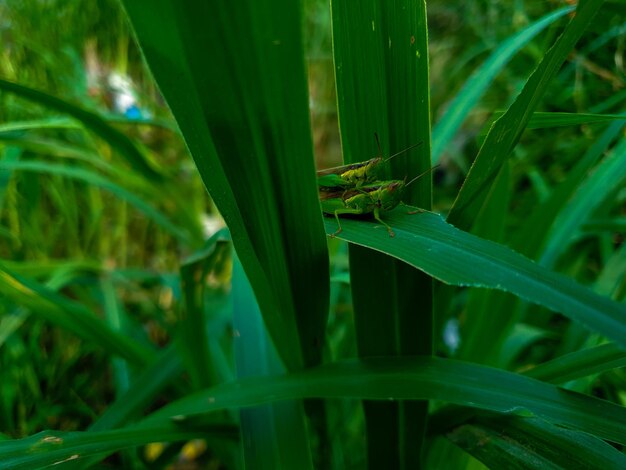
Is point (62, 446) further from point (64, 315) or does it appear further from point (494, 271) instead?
point (494, 271)

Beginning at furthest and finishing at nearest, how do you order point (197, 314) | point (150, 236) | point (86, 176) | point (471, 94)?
1. point (150, 236)
2. point (86, 176)
3. point (471, 94)
4. point (197, 314)

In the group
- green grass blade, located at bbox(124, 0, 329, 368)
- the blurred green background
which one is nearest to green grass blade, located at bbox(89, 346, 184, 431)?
the blurred green background

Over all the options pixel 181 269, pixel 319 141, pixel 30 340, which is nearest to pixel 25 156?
pixel 30 340

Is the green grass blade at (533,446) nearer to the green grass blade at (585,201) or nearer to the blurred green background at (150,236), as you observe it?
the blurred green background at (150,236)

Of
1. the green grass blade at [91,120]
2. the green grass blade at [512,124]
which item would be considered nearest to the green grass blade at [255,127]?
the green grass blade at [512,124]

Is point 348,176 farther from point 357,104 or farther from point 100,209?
point 100,209

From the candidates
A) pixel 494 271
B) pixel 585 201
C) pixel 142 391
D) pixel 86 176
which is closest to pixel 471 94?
pixel 585 201
